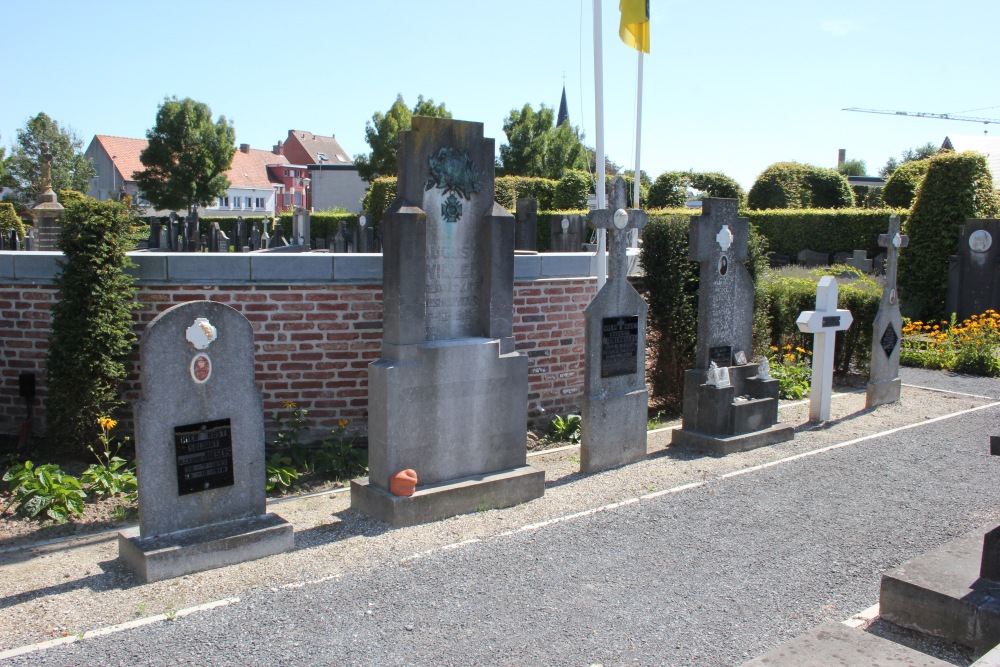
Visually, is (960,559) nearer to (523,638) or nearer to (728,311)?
(523,638)

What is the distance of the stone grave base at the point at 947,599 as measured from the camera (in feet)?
12.1

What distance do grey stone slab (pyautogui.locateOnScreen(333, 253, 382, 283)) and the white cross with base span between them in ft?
15.3

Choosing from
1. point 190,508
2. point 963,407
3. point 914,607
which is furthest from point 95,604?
point 963,407

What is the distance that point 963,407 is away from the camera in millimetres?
9719

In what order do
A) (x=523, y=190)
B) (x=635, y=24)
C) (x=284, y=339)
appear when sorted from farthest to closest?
(x=523, y=190) < (x=635, y=24) < (x=284, y=339)

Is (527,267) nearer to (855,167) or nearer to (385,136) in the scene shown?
(385,136)

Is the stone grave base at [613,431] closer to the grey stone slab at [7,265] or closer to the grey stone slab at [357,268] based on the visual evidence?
the grey stone slab at [357,268]

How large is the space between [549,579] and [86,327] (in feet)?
13.9

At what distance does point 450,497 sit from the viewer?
585cm

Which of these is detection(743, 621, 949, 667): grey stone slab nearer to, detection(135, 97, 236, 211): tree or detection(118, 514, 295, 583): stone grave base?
detection(118, 514, 295, 583): stone grave base

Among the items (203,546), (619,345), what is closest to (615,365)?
(619,345)

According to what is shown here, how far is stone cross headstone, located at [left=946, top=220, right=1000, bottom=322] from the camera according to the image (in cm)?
1476


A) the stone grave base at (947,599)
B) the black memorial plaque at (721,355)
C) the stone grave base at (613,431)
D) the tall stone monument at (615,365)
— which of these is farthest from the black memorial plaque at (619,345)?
the stone grave base at (947,599)

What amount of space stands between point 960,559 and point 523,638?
2.29m
